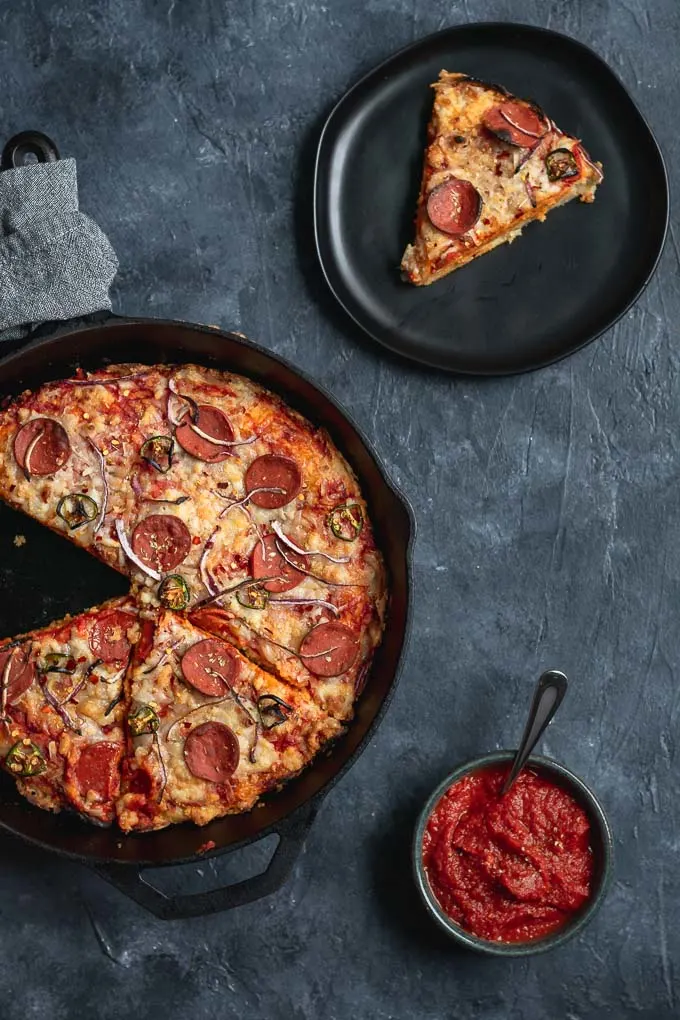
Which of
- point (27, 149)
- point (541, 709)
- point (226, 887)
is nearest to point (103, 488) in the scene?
point (27, 149)

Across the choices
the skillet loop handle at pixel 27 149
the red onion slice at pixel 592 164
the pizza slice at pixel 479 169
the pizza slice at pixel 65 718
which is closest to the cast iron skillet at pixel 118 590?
the pizza slice at pixel 65 718

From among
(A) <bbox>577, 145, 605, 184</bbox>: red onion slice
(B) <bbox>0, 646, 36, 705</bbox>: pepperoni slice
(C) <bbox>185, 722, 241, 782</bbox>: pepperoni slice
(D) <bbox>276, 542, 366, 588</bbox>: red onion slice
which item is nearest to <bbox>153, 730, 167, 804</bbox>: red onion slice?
(C) <bbox>185, 722, 241, 782</bbox>: pepperoni slice

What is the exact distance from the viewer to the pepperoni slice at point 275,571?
6223 mm

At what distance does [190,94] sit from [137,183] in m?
0.66

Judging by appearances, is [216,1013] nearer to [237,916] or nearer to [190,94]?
[237,916]

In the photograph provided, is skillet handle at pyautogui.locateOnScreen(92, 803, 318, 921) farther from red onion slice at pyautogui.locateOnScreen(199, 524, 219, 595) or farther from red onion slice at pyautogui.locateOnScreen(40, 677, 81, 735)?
red onion slice at pyautogui.locateOnScreen(199, 524, 219, 595)

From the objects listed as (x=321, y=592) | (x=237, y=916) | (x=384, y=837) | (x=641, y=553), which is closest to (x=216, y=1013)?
(x=237, y=916)

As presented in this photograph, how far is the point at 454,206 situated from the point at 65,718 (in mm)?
3857

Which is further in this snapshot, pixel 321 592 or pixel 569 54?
pixel 569 54

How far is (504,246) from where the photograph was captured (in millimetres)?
6805

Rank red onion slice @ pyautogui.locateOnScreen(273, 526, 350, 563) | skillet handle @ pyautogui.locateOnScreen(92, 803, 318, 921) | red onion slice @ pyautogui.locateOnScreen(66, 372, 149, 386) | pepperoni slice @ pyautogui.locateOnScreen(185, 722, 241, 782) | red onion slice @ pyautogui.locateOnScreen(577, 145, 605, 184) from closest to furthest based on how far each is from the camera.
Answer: skillet handle @ pyautogui.locateOnScreen(92, 803, 318, 921) < pepperoni slice @ pyautogui.locateOnScreen(185, 722, 241, 782) < red onion slice @ pyautogui.locateOnScreen(273, 526, 350, 563) < red onion slice @ pyautogui.locateOnScreen(66, 372, 149, 386) < red onion slice @ pyautogui.locateOnScreen(577, 145, 605, 184)

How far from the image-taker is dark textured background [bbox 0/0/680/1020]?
6.65 metres

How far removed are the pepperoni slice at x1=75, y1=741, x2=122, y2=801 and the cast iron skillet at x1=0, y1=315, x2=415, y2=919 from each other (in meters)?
0.24

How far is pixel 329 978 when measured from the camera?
261 inches
